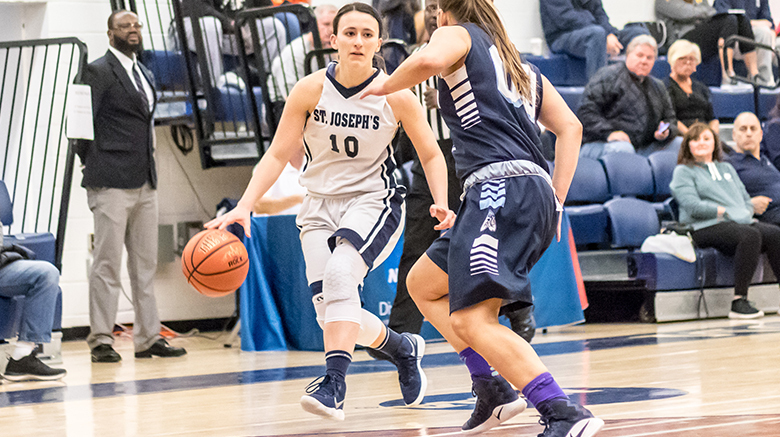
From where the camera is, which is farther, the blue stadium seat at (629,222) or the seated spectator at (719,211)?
the blue stadium seat at (629,222)

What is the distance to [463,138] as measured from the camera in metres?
2.68

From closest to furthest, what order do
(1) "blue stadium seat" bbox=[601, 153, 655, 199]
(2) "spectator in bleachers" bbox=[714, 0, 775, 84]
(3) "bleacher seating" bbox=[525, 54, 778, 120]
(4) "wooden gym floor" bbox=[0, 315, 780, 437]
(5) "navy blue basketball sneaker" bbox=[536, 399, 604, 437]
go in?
(5) "navy blue basketball sneaker" bbox=[536, 399, 604, 437], (4) "wooden gym floor" bbox=[0, 315, 780, 437], (1) "blue stadium seat" bbox=[601, 153, 655, 199], (3) "bleacher seating" bbox=[525, 54, 778, 120], (2) "spectator in bleachers" bbox=[714, 0, 775, 84]

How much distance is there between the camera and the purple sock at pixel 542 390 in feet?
7.98

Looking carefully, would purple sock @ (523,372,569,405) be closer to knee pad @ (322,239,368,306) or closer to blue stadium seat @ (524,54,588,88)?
knee pad @ (322,239,368,306)

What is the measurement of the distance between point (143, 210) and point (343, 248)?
291 centimetres

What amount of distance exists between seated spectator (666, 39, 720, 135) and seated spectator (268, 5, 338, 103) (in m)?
3.34

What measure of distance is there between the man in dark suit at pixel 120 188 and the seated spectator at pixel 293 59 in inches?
42.6

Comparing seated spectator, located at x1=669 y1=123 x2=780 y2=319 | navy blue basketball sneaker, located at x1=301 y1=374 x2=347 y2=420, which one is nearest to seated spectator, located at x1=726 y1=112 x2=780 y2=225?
seated spectator, located at x1=669 y1=123 x2=780 y2=319

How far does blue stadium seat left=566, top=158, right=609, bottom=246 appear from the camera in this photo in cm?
717

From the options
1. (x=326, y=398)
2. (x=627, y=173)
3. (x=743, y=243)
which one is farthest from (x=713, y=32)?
(x=326, y=398)

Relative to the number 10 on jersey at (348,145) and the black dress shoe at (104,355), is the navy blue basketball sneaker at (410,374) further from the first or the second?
the black dress shoe at (104,355)

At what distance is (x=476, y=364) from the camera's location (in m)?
2.91

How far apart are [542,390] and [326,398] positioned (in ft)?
2.61

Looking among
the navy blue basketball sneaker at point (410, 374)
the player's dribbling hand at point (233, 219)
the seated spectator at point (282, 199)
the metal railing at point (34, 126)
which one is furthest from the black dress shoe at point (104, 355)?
the player's dribbling hand at point (233, 219)
